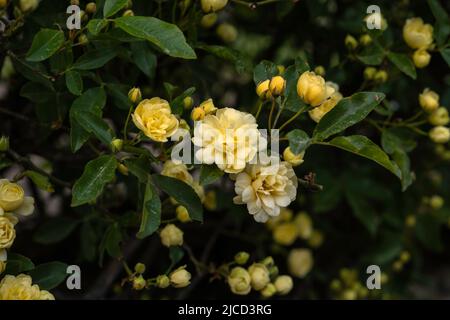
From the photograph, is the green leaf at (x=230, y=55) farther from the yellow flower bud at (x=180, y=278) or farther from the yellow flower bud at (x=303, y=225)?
the yellow flower bud at (x=303, y=225)

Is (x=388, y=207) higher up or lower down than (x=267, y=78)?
lower down

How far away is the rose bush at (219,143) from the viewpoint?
106 centimetres

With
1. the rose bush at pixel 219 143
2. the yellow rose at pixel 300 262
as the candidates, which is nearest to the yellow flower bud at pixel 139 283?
the rose bush at pixel 219 143

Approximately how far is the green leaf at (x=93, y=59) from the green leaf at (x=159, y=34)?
11cm

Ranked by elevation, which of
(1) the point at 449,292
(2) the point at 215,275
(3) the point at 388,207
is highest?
(2) the point at 215,275

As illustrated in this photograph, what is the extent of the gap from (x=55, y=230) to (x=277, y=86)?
693 mm

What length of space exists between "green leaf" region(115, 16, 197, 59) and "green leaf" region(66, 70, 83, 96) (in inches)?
5.5

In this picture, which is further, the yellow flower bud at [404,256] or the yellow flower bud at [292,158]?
the yellow flower bud at [404,256]

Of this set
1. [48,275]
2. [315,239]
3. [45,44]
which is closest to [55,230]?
[48,275]

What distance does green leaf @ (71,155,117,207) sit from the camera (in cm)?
104

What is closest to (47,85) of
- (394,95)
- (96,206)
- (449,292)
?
(96,206)

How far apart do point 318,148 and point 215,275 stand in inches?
20.7
